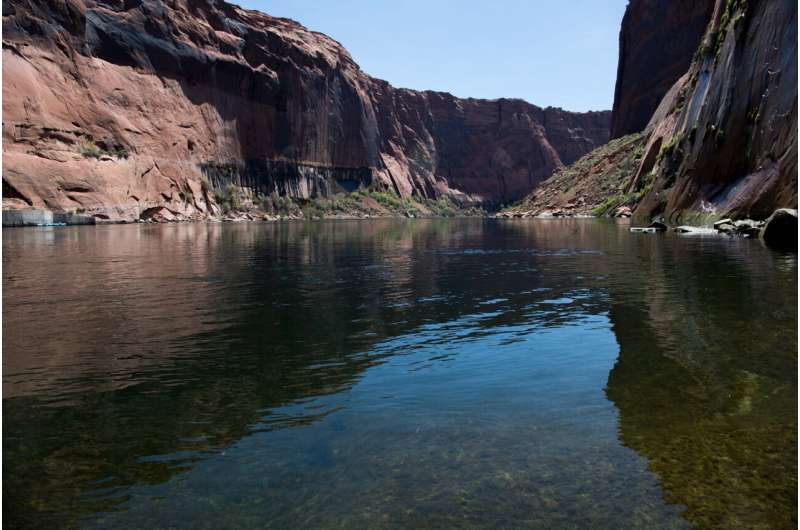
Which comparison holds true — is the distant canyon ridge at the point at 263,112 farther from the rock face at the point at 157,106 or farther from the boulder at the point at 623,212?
the boulder at the point at 623,212

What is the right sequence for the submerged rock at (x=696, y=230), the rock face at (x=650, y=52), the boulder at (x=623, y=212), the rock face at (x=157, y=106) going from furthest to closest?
the rock face at (x=650, y=52)
the rock face at (x=157, y=106)
the boulder at (x=623, y=212)
the submerged rock at (x=696, y=230)

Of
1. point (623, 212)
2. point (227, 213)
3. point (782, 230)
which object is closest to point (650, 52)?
point (623, 212)

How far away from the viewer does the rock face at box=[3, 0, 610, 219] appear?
96244 mm

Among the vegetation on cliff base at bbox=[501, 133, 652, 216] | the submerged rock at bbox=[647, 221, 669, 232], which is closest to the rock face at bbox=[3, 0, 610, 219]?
the vegetation on cliff base at bbox=[501, 133, 652, 216]

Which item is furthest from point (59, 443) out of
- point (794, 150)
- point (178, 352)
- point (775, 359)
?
point (794, 150)

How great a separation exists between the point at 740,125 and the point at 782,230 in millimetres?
13200

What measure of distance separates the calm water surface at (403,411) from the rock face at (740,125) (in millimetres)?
23756

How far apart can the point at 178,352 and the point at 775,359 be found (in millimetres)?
10826

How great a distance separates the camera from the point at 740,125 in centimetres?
4359

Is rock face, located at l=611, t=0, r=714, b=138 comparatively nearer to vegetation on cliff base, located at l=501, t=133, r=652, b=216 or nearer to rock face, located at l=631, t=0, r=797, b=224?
vegetation on cliff base, located at l=501, t=133, r=652, b=216

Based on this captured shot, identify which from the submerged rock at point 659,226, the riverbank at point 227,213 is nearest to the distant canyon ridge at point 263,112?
the riverbank at point 227,213

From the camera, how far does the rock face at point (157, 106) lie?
3789 inches

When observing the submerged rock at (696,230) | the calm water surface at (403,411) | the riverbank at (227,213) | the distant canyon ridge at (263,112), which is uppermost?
the distant canyon ridge at (263,112)

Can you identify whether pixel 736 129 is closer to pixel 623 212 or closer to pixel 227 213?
pixel 623 212
